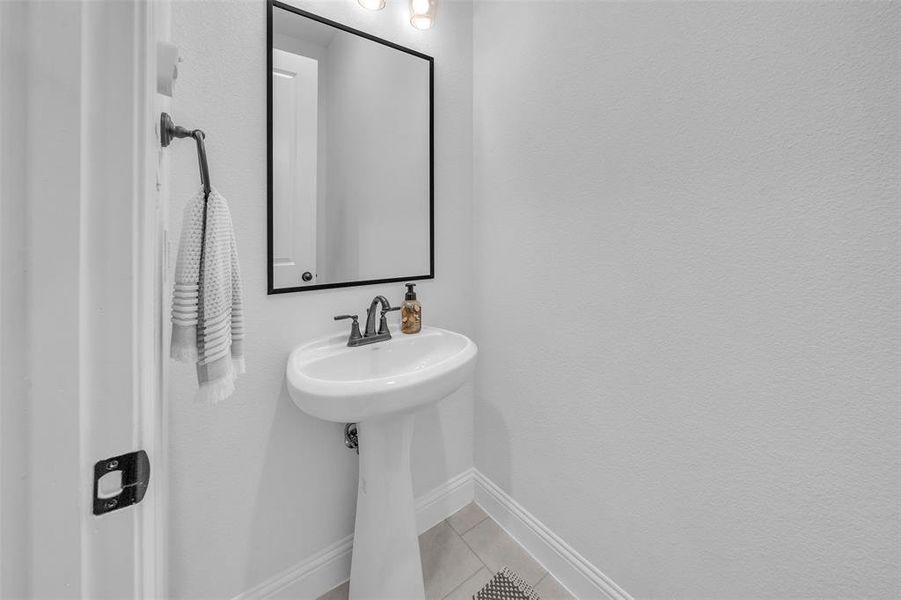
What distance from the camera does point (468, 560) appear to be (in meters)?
1.34

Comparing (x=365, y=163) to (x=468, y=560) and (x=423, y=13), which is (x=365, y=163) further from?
(x=468, y=560)

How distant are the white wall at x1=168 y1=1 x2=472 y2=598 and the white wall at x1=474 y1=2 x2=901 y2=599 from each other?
59 cm

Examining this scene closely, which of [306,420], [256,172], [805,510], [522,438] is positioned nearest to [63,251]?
[256,172]

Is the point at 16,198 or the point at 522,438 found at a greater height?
the point at 16,198

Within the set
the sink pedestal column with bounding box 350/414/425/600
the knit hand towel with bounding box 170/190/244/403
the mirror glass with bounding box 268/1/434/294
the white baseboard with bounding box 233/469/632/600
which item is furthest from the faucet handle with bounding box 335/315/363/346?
the white baseboard with bounding box 233/469/632/600

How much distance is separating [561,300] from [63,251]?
1.15m

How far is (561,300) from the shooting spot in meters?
1.23

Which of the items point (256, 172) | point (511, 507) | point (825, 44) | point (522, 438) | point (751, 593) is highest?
point (825, 44)

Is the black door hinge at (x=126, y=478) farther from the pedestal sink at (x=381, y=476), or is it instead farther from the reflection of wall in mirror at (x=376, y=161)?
the reflection of wall in mirror at (x=376, y=161)

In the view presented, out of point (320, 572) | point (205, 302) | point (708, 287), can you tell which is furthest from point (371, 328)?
point (708, 287)

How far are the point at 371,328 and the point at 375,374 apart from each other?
0.50 ft

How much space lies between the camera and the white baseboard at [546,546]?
1.15 m

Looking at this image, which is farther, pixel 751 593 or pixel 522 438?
pixel 522 438

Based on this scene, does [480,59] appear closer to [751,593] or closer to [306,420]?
[306,420]
